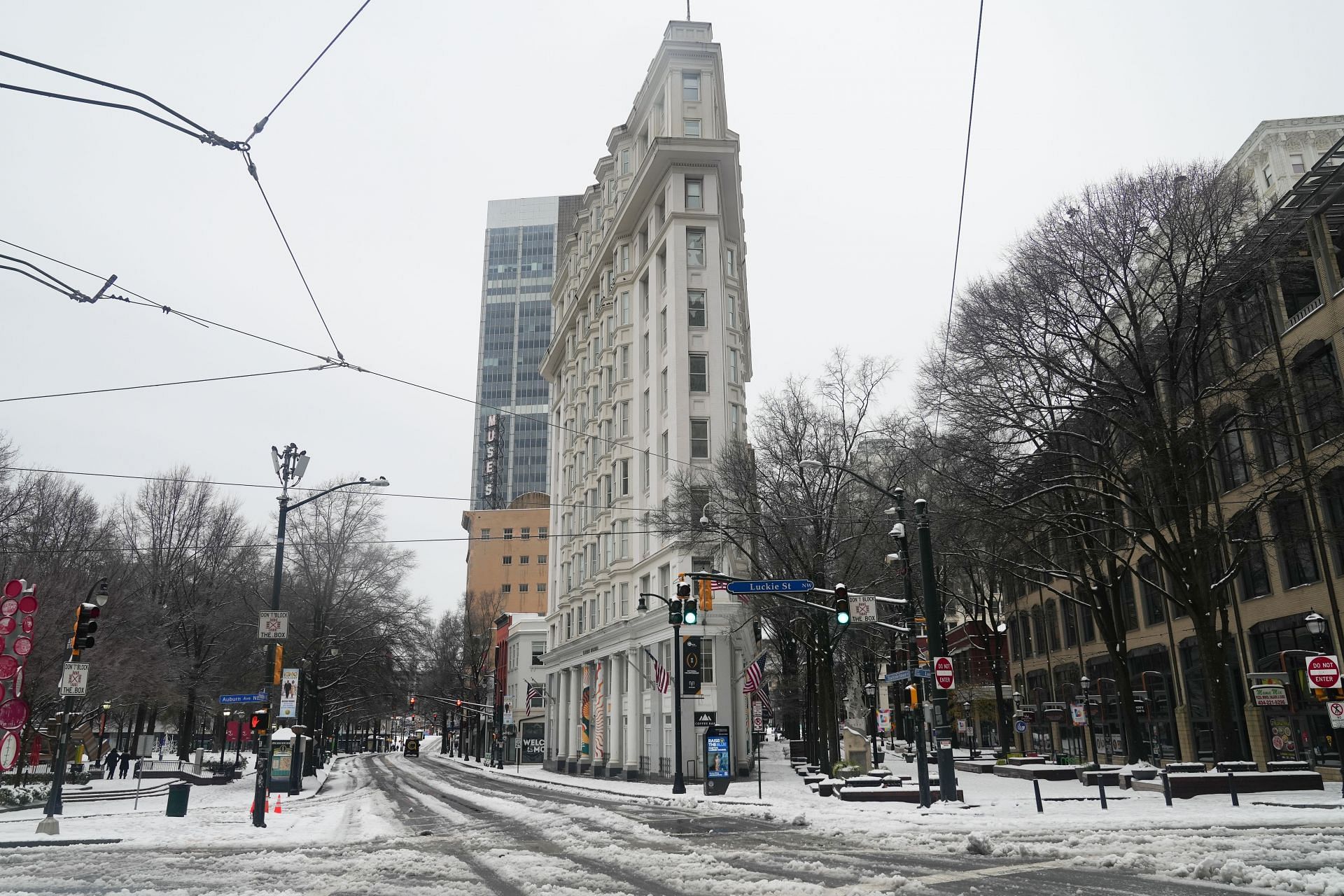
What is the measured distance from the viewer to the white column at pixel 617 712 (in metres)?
51.6

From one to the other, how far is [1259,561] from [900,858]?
3047 cm

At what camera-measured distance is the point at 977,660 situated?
6931 cm

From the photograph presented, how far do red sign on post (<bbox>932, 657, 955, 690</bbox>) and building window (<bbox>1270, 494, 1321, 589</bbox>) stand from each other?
17.1 m

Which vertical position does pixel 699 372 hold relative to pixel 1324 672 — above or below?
above

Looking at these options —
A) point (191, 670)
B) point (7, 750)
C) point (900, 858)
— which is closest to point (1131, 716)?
point (900, 858)

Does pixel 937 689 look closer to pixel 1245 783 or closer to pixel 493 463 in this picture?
pixel 1245 783

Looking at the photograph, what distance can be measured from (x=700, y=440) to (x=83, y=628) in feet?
102

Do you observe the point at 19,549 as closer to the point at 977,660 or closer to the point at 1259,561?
the point at 1259,561

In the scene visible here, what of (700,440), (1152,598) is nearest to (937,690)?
(700,440)

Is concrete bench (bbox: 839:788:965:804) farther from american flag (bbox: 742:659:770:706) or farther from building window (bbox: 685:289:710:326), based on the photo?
building window (bbox: 685:289:710:326)

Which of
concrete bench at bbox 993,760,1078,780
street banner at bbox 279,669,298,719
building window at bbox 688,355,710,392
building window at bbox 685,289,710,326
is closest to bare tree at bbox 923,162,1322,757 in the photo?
concrete bench at bbox 993,760,1078,780

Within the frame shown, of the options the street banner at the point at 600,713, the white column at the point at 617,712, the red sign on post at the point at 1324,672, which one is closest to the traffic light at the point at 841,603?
the red sign on post at the point at 1324,672

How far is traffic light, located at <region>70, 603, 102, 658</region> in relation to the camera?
68.1 feet

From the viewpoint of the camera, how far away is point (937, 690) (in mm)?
23281
